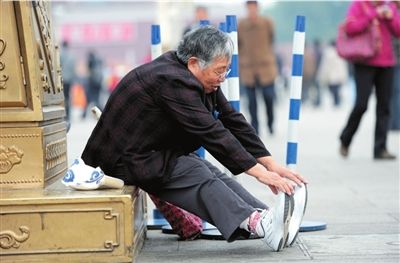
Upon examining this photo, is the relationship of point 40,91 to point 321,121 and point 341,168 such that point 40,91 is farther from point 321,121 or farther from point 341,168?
point 321,121

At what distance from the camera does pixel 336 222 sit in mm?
6738

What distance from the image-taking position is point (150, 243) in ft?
19.7

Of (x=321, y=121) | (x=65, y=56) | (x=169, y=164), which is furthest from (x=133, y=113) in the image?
(x=321, y=121)

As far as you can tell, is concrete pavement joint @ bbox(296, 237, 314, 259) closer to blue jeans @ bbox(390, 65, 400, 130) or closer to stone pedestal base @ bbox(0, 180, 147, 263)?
stone pedestal base @ bbox(0, 180, 147, 263)

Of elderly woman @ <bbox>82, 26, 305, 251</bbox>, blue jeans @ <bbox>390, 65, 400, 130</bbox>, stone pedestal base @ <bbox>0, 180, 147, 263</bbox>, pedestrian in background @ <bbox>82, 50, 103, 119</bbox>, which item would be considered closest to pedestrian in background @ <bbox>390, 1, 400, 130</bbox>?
blue jeans @ <bbox>390, 65, 400, 130</bbox>

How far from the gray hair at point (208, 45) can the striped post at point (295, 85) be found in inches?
37.8

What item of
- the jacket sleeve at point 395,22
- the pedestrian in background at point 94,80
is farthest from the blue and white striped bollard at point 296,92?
the pedestrian in background at point 94,80

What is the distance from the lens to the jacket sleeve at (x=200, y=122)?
17.3 feet

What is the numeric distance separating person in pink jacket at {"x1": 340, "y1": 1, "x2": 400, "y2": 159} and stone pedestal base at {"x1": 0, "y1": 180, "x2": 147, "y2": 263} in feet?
18.7

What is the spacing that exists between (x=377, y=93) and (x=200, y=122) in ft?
18.1

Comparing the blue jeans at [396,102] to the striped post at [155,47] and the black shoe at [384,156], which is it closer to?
the black shoe at [384,156]

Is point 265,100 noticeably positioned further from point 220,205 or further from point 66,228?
point 66,228

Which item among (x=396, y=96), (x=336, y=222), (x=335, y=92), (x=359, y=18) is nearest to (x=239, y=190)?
(x=336, y=222)

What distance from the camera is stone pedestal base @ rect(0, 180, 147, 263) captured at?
5066mm
